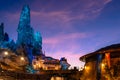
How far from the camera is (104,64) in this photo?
33.4 meters

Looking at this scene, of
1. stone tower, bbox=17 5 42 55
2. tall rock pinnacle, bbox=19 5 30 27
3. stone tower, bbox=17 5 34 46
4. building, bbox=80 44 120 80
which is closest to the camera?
building, bbox=80 44 120 80

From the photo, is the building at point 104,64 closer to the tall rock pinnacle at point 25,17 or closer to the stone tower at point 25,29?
the stone tower at point 25,29

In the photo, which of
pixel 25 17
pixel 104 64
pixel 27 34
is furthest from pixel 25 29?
pixel 104 64

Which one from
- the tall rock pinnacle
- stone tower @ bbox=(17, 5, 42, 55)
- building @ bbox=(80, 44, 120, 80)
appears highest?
the tall rock pinnacle

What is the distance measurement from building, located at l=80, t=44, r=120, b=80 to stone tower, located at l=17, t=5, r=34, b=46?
343 ft

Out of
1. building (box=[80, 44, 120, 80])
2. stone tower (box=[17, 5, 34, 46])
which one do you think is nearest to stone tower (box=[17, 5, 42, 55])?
stone tower (box=[17, 5, 34, 46])

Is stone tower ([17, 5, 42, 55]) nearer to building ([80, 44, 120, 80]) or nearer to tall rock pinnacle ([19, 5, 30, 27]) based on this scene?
tall rock pinnacle ([19, 5, 30, 27])

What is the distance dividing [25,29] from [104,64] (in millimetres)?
116656

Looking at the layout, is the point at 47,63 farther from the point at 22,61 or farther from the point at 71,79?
the point at 71,79

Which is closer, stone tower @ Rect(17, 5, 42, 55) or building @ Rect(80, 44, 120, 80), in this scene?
building @ Rect(80, 44, 120, 80)

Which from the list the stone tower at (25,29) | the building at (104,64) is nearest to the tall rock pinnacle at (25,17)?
the stone tower at (25,29)

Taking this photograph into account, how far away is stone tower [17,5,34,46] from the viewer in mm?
141000

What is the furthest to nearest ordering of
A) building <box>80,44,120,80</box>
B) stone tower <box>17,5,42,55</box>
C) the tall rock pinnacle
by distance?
the tall rock pinnacle < stone tower <box>17,5,42,55</box> < building <box>80,44,120,80</box>

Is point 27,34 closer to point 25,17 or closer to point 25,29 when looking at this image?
point 25,29
